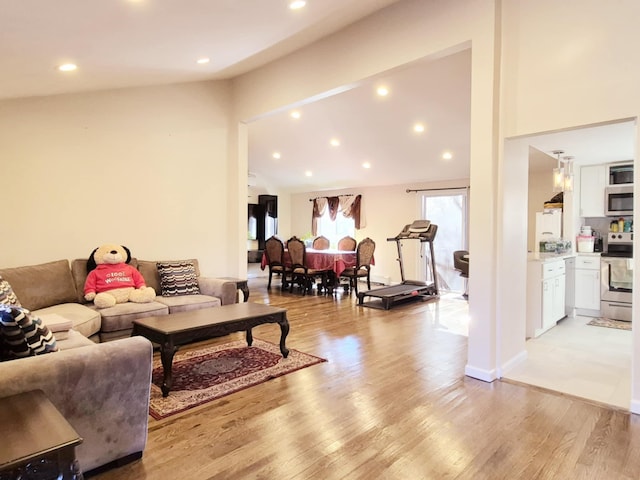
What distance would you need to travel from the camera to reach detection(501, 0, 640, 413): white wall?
2.60 meters

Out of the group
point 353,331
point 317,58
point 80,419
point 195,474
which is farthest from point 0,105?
point 353,331

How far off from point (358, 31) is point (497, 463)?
362 cm

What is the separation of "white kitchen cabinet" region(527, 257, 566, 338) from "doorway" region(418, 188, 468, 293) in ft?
9.47

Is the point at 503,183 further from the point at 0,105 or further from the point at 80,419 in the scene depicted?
the point at 0,105

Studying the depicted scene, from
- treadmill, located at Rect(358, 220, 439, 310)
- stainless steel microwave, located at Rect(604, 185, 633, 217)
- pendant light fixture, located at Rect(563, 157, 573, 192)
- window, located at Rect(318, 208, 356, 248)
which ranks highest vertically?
pendant light fixture, located at Rect(563, 157, 573, 192)

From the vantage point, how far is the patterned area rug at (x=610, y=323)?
4.80 m

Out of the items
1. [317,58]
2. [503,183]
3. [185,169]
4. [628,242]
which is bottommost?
[628,242]

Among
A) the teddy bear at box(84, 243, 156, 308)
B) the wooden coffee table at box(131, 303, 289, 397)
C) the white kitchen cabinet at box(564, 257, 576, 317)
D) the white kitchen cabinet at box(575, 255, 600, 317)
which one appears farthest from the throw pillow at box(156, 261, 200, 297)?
the white kitchen cabinet at box(575, 255, 600, 317)

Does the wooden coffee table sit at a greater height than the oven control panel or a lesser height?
lesser

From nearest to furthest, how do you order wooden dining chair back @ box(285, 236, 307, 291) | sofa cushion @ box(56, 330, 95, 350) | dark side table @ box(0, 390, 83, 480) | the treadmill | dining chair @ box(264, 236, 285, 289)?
dark side table @ box(0, 390, 83, 480) < sofa cushion @ box(56, 330, 95, 350) < the treadmill < wooden dining chair back @ box(285, 236, 307, 291) < dining chair @ box(264, 236, 285, 289)

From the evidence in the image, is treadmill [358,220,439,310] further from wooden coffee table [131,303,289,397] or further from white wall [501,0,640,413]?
white wall [501,0,640,413]

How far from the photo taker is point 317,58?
423 cm

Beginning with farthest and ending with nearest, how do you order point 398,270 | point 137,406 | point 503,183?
point 398,270, point 503,183, point 137,406

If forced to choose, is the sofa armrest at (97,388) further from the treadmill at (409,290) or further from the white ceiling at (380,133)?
the treadmill at (409,290)
